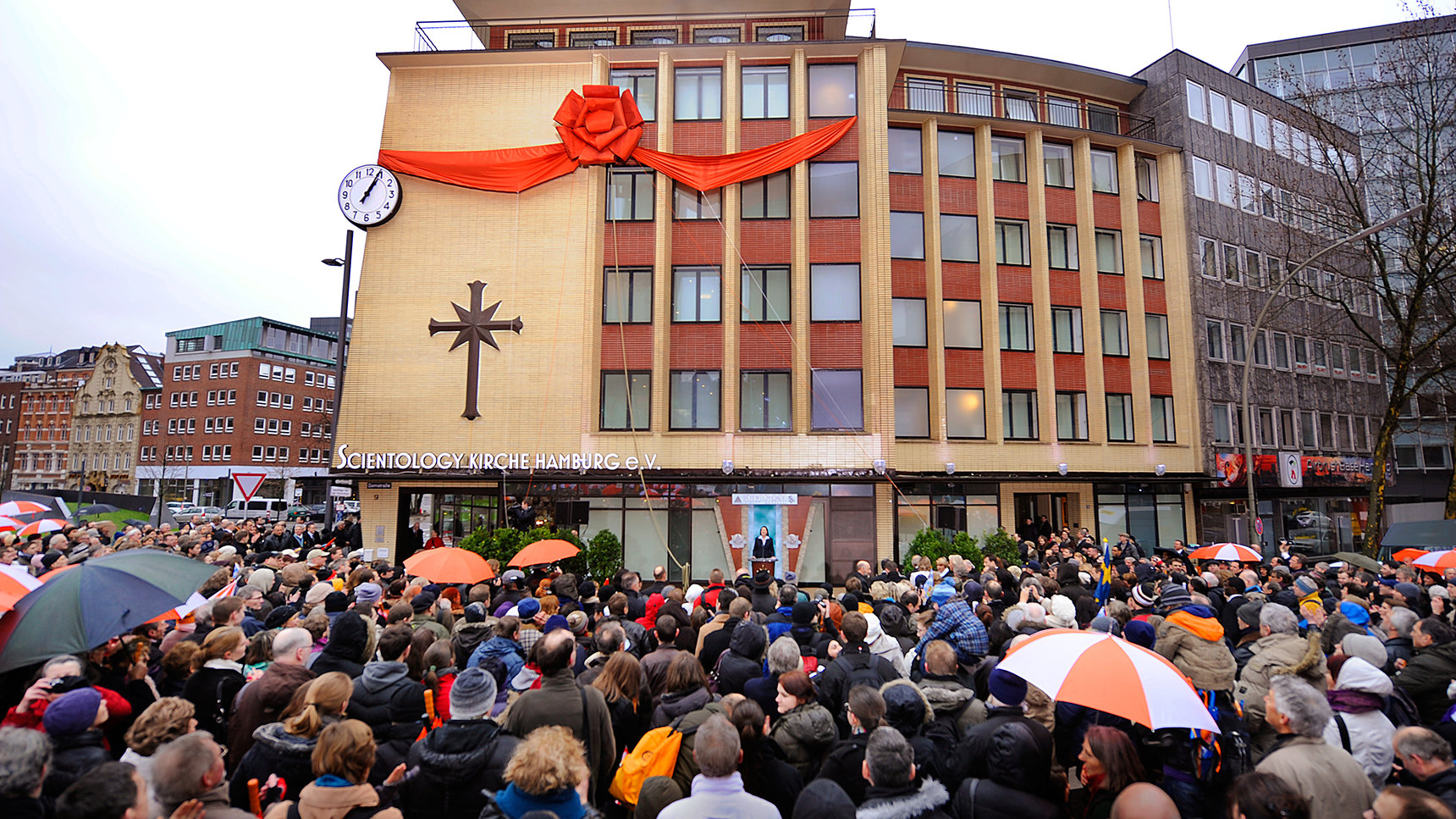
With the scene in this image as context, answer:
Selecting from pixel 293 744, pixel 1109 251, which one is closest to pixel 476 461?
pixel 293 744

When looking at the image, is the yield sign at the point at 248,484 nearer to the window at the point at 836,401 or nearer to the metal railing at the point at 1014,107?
the window at the point at 836,401

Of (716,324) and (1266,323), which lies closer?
(716,324)

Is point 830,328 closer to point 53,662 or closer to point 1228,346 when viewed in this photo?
point 1228,346

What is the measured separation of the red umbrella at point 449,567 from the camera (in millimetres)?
9734

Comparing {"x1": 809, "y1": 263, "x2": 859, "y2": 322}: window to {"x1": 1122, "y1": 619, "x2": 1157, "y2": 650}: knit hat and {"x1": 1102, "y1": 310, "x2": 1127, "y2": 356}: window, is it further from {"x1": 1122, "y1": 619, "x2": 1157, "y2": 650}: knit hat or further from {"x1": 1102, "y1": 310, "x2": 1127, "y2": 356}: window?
{"x1": 1122, "y1": 619, "x2": 1157, "y2": 650}: knit hat

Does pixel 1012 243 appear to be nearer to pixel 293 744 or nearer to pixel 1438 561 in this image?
pixel 1438 561

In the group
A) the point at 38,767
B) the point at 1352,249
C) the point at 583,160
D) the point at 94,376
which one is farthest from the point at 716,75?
the point at 94,376

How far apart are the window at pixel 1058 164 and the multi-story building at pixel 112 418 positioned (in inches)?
3478

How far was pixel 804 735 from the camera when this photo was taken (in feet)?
15.9

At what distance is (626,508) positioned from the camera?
23.0 m

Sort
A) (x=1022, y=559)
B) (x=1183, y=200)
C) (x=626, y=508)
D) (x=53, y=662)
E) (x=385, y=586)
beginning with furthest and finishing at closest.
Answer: (x=1183, y=200) < (x=626, y=508) < (x=1022, y=559) < (x=385, y=586) < (x=53, y=662)

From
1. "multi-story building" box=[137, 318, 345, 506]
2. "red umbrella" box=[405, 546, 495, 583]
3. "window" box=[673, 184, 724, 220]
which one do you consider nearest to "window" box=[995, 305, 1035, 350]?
"window" box=[673, 184, 724, 220]

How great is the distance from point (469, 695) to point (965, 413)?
946 inches

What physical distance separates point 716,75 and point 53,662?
23.7 metres
